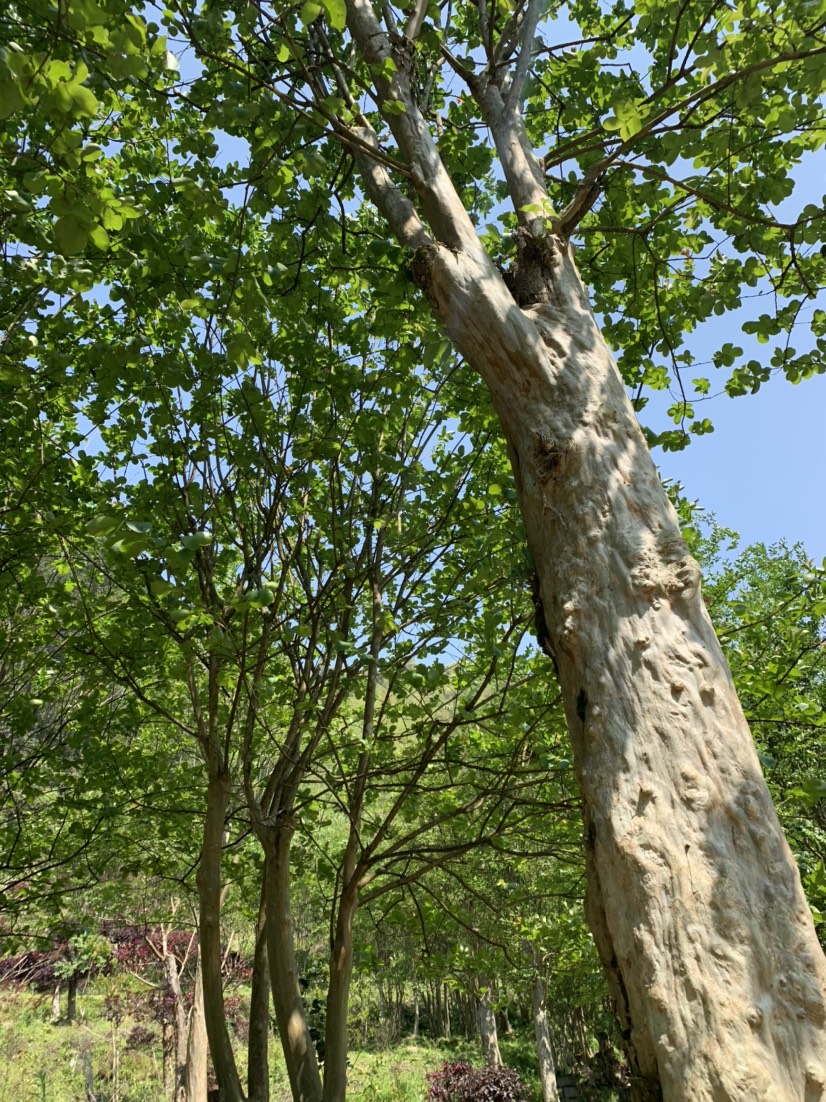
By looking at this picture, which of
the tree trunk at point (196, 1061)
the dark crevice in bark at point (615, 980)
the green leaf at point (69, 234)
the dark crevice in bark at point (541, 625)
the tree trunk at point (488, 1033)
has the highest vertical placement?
the green leaf at point (69, 234)

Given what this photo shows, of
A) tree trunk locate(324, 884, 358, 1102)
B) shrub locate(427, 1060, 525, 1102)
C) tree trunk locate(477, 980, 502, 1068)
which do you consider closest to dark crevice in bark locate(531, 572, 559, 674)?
tree trunk locate(324, 884, 358, 1102)

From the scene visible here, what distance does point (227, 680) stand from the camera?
4.23m

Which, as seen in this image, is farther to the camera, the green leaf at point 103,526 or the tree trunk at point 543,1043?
the tree trunk at point 543,1043

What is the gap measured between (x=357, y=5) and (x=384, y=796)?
8.92m

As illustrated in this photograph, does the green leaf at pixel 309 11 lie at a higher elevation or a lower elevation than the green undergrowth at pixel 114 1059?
higher

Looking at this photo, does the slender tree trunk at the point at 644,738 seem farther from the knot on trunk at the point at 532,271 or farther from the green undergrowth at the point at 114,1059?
the green undergrowth at the point at 114,1059

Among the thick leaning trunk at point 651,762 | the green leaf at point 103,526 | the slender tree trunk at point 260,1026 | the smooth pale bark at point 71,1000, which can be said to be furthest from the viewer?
the smooth pale bark at point 71,1000

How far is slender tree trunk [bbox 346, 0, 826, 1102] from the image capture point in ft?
4.14

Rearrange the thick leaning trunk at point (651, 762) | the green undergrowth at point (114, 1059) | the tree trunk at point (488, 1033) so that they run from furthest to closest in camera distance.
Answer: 1. the tree trunk at point (488, 1033)
2. the green undergrowth at point (114, 1059)
3. the thick leaning trunk at point (651, 762)

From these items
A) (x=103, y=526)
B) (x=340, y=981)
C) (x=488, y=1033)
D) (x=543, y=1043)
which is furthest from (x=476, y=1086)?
(x=103, y=526)

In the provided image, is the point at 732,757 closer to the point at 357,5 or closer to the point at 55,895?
the point at 357,5

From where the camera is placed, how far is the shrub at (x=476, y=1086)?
39.3 ft

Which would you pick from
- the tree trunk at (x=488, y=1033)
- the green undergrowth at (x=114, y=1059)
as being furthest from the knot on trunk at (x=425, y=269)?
the tree trunk at (x=488, y=1033)

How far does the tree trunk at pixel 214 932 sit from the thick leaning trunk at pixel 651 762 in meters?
3.37
